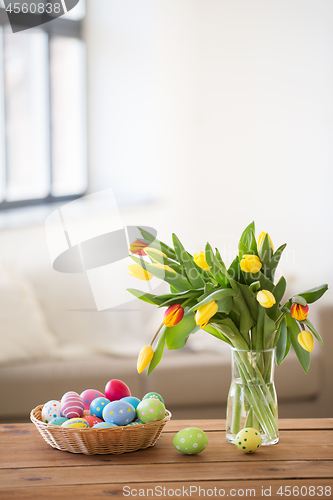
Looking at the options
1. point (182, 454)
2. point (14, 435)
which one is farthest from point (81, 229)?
point (182, 454)

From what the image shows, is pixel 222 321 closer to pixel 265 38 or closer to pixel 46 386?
pixel 46 386

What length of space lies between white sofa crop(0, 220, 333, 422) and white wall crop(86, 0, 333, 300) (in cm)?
45

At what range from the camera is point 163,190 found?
252 centimetres

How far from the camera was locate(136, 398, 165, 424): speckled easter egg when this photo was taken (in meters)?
0.89

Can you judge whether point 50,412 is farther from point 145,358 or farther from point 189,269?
point 189,269

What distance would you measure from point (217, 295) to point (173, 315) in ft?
0.26

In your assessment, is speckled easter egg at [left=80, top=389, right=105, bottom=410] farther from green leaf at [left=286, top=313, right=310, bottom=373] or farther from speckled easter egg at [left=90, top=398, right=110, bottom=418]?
green leaf at [left=286, top=313, right=310, bottom=373]

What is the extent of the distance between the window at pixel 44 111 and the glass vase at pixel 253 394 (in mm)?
1800

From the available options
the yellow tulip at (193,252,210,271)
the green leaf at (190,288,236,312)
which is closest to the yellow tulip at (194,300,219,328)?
the green leaf at (190,288,236,312)

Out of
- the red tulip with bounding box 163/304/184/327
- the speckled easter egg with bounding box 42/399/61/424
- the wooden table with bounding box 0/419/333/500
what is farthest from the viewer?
the speckled easter egg with bounding box 42/399/61/424

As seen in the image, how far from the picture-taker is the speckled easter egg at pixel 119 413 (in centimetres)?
89

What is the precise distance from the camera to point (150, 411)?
90 centimetres

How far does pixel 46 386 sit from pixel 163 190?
112 cm

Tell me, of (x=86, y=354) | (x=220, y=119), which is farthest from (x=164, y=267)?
(x=220, y=119)
